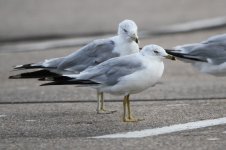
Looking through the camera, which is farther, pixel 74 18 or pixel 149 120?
pixel 74 18

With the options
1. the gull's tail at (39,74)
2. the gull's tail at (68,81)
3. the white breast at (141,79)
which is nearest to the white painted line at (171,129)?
the white breast at (141,79)

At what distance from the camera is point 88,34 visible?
20000 millimetres

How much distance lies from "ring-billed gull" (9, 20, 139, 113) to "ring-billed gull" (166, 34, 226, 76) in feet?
2.10

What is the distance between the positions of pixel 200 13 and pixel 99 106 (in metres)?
12.5

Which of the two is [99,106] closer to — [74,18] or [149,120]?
[149,120]

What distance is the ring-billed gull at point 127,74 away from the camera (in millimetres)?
8859

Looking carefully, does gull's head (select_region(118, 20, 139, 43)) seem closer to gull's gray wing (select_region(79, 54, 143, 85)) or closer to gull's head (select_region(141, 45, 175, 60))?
gull's gray wing (select_region(79, 54, 143, 85))

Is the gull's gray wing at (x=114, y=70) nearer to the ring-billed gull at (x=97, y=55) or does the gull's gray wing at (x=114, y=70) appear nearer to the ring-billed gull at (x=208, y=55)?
the ring-billed gull at (x=97, y=55)

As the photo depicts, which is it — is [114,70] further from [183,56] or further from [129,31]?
[183,56]

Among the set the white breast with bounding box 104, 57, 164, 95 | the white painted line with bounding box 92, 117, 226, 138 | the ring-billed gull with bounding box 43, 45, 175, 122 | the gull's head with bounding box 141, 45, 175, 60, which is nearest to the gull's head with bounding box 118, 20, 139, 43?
the ring-billed gull with bounding box 43, 45, 175, 122

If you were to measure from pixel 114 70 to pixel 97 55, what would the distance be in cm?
113

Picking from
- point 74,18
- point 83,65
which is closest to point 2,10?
point 74,18

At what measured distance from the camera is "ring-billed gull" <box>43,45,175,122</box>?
8859mm

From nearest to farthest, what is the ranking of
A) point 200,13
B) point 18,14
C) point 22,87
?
point 22,87, point 200,13, point 18,14
